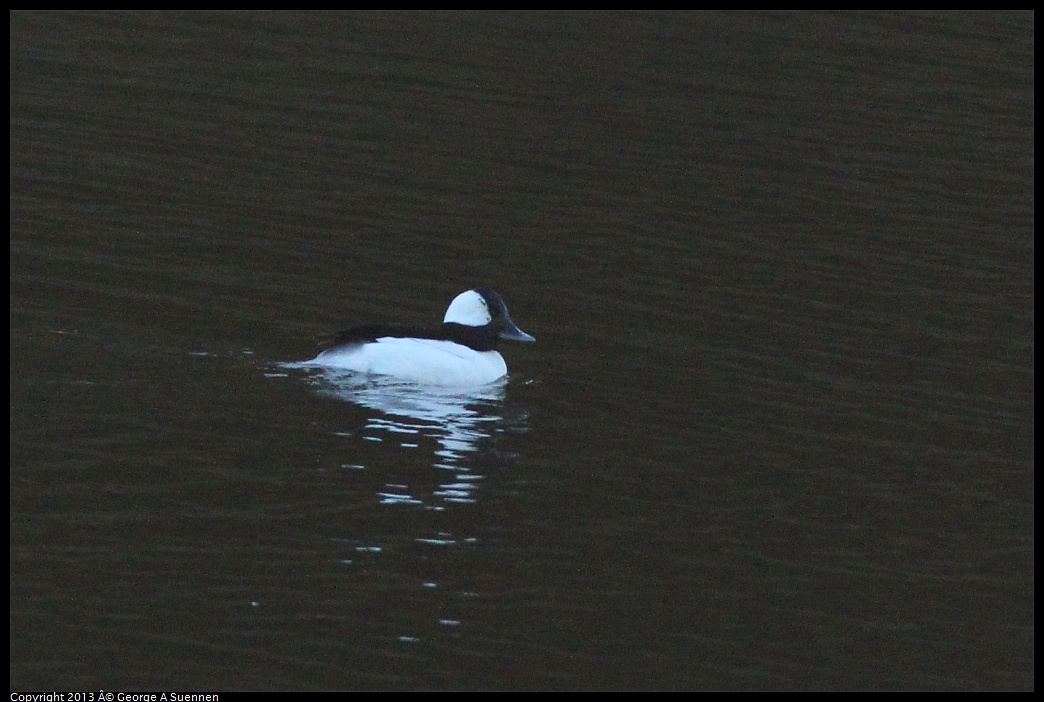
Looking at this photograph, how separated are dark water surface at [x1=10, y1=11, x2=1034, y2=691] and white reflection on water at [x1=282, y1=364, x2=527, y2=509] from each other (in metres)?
0.06

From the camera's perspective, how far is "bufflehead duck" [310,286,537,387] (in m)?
13.7

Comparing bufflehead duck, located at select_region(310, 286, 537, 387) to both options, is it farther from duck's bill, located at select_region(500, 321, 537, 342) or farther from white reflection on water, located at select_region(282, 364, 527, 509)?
white reflection on water, located at select_region(282, 364, 527, 509)

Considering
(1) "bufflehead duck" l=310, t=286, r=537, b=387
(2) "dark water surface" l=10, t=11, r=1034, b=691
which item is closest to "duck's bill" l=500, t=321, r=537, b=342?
(1) "bufflehead duck" l=310, t=286, r=537, b=387

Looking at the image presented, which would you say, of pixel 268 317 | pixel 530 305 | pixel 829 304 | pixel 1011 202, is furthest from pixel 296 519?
pixel 1011 202

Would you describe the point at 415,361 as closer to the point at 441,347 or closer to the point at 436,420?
the point at 441,347

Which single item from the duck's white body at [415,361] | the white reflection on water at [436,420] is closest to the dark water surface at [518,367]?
the white reflection on water at [436,420]

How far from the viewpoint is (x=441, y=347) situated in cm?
1409

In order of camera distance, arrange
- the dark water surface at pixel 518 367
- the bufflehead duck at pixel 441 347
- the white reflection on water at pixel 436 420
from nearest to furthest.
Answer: the dark water surface at pixel 518 367 → the white reflection on water at pixel 436 420 → the bufflehead duck at pixel 441 347

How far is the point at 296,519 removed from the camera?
1020 centimetres

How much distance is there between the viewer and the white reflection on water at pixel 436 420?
36.7ft

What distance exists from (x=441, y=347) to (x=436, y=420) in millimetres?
1407

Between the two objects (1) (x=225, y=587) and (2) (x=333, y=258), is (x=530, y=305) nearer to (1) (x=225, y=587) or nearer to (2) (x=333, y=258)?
(2) (x=333, y=258)

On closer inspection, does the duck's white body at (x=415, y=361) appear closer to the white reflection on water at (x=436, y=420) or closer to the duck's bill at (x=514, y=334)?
the white reflection on water at (x=436, y=420)

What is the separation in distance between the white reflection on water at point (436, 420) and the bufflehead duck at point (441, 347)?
0.11m
